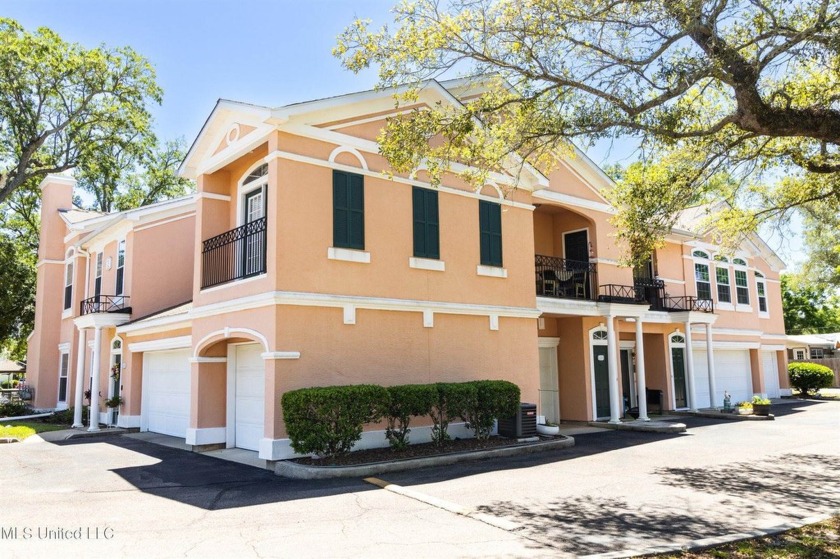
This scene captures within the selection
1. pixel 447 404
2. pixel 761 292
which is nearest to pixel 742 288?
pixel 761 292

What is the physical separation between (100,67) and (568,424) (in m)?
22.7

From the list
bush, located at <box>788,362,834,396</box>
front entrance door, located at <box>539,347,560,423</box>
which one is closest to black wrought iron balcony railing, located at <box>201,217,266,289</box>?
front entrance door, located at <box>539,347,560,423</box>

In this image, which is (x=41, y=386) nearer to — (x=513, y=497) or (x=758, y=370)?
(x=513, y=497)

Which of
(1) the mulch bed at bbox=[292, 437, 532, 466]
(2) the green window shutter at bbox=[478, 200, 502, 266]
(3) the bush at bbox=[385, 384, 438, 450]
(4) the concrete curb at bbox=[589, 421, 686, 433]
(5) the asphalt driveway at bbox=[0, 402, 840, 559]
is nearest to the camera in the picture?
(5) the asphalt driveway at bbox=[0, 402, 840, 559]

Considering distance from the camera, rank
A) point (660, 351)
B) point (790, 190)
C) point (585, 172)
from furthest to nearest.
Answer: point (660, 351)
point (585, 172)
point (790, 190)

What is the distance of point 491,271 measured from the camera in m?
15.5

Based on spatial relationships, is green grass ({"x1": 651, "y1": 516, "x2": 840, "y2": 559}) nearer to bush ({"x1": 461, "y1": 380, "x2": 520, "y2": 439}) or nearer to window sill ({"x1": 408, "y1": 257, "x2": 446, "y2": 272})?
bush ({"x1": 461, "y1": 380, "x2": 520, "y2": 439})

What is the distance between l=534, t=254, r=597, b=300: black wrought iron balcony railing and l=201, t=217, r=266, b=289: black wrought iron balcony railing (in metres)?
8.56

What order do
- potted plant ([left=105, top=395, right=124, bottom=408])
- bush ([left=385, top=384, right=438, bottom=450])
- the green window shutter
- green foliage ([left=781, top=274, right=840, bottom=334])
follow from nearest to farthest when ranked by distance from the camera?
bush ([left=385, top=384, right=438, bottom=450]), the green window shutter, potted plant ([left=105, top=395, right=124, bottom=408]), green foliage ([left=781, top=274, right=840, bottom=334])

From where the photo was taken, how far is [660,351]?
76.5 ft

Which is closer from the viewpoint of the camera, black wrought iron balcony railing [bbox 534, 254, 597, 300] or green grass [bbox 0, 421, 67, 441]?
green grass [bbox 0, 421, 67, 441]

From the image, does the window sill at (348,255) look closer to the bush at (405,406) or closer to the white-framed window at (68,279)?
the bush at (405,406)

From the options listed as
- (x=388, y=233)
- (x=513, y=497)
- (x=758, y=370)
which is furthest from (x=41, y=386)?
(x=758, y=370)

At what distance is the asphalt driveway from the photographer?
6.92 m
